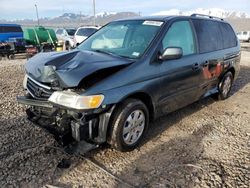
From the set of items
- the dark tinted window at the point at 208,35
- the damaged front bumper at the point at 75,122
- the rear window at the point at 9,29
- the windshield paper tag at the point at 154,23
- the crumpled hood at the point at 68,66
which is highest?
the windshield paper tag at the point at 154,23

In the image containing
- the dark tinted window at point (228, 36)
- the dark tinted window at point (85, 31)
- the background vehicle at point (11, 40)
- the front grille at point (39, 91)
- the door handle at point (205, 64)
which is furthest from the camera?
the dark tinted window at point (85, 31)

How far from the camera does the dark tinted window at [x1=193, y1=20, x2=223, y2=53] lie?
5096 mm

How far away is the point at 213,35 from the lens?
18.4 feet

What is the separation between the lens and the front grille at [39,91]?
11.4 ft

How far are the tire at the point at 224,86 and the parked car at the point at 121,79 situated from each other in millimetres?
908

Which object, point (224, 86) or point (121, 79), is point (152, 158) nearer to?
point (121, 79)

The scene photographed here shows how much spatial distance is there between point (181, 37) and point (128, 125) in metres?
1.80

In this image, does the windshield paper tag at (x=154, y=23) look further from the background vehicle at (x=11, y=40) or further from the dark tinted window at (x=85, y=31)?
the background vehicle at (x=11, y=40)

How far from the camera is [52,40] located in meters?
19.8

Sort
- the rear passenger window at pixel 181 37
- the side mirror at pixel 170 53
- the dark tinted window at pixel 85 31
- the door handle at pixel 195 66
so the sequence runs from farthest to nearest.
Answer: the dark tinted window at pixel 85 31
the door handle at pixel 195 66
the rear passenger window at pixel 181 37
the side mirror at pixel 170 53

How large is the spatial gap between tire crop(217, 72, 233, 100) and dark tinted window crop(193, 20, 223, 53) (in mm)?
772

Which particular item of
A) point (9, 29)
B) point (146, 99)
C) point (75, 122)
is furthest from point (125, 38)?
point (9, 29)

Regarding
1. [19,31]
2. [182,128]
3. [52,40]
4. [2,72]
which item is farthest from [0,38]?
[182,128]

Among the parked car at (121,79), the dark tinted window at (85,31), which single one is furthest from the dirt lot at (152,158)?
the dark tinted window at (85,31)
